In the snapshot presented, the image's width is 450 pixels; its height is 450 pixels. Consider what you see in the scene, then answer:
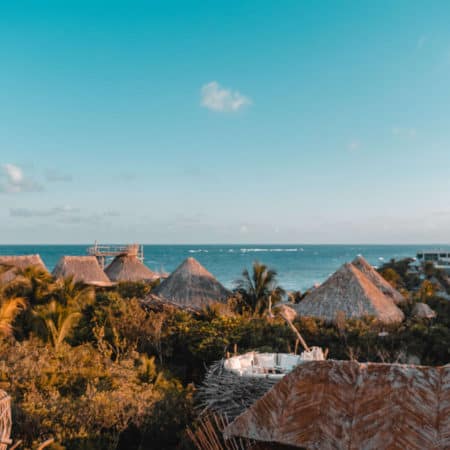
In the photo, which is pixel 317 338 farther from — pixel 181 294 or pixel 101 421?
pixel 181 294

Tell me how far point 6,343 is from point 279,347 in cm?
660

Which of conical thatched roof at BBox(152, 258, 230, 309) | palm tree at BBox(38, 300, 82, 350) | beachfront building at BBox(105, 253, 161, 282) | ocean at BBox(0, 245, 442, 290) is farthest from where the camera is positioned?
ocean at BBox(0, 245, 442, 290)

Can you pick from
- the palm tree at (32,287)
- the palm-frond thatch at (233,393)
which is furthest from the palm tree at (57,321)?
the palm-frond thatch at (233,393)

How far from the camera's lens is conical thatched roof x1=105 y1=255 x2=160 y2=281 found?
28.1 metres

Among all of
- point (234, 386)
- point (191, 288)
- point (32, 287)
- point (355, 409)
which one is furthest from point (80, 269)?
point (355, 409)

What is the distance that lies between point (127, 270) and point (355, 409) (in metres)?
26.5

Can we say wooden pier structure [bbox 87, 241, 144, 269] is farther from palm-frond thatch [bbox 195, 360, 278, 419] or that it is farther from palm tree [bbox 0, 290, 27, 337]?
palm-frond thatch [bbox 195, 360, 278, 419]

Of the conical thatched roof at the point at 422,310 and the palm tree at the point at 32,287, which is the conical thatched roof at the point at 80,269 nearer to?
the palm tree at the point at 32,287

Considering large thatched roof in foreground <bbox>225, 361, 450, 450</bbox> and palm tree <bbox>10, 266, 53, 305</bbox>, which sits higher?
large thatched roof in foreground <bbox>225, 361, 450, 450</bbox>

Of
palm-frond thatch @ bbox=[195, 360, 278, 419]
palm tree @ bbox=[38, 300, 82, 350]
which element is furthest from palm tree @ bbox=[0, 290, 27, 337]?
palm-frond thatch @ bbox=[195, 360, 278, 419]

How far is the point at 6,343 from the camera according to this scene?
10.2 m

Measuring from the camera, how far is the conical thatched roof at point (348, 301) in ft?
42.8

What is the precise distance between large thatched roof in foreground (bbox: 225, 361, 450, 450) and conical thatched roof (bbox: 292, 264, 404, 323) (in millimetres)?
9493

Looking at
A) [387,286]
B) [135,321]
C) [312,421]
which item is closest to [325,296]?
[387,286]
